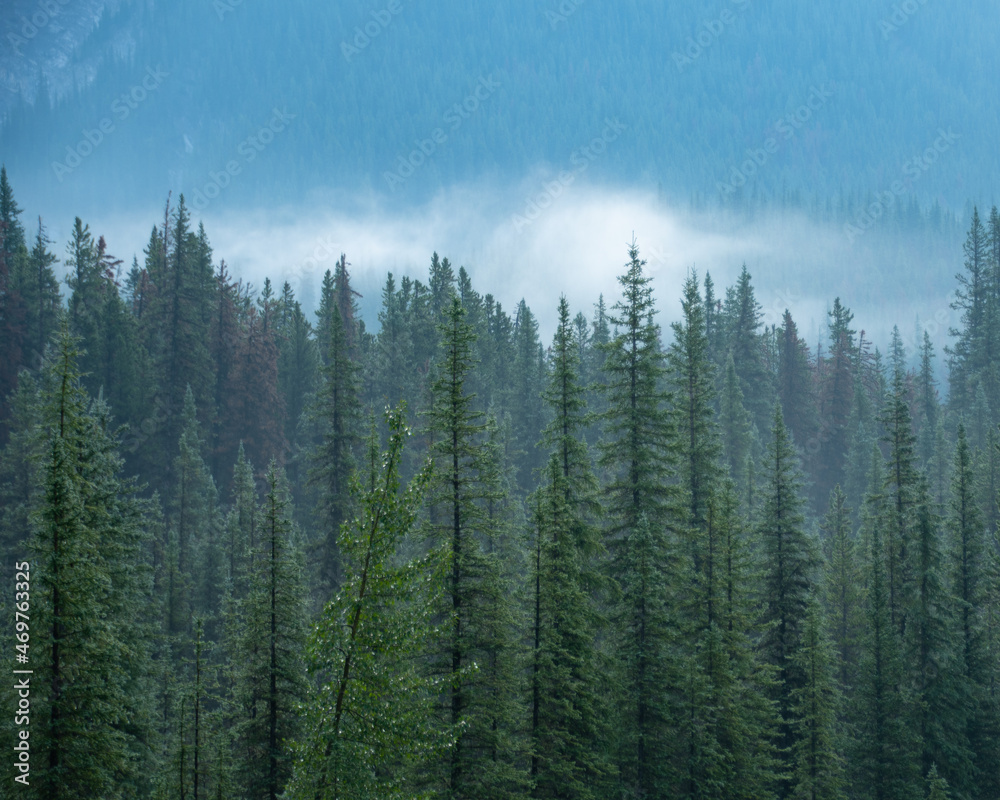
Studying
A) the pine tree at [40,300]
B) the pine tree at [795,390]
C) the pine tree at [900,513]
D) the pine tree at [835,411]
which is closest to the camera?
the pine tree at [900,513]

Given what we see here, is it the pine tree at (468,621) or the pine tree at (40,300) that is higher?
the pine tree at (40,300)

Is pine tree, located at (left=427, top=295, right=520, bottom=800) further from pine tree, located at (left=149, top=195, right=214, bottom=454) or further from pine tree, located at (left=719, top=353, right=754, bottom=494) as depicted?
pine tree, located at (left=149, top=195, right=214, bottom=454)

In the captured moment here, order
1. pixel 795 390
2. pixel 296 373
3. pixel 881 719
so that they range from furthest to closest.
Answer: pixel 795 390 → pixel 296 373 → pixel 881 719

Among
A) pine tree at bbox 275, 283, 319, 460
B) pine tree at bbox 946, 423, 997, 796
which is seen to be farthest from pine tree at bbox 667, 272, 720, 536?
pine tree at bbox 275, 283, 319, 460

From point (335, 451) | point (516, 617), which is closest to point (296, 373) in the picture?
point (335, 451)

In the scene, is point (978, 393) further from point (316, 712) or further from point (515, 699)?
point (316, 712)

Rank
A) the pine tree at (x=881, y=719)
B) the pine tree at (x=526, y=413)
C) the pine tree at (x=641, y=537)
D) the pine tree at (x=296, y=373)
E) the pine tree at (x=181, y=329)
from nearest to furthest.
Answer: the pine tree at (x=641, y=537) → the pine tree at (x=881, y=719) → the pine tree at (x=181, y=329) → the pine tree at (x=526, y=413) → the pine tree at (x=296, y=373)

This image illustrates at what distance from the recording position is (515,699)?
72.4 feet

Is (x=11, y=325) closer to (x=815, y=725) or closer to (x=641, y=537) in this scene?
(x=641, y=537)

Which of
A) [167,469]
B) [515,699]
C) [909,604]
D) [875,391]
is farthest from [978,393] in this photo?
[167,469]

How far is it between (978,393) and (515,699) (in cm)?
6350

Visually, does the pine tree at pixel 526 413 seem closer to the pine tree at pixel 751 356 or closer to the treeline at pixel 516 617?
the treeline at pixel 516 617

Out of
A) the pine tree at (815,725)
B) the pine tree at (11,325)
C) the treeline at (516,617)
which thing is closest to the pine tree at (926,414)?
the treeline at (516,617)

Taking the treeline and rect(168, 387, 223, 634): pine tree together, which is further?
rect(168, 387, 223, 634): pine tree
